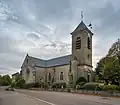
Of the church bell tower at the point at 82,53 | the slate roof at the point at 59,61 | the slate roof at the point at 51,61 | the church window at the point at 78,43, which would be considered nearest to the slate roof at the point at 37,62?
the slate roof at the point at 51,61

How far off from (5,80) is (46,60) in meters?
35.2

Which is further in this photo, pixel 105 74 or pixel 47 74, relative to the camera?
pixel 47 74

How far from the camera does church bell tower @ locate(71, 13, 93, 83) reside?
54188mm

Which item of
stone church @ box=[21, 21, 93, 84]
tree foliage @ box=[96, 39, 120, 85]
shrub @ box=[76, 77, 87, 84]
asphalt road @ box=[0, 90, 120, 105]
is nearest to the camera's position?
asphalt road @ box=[0, 90, 120, 105]

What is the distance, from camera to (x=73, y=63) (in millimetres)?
55188

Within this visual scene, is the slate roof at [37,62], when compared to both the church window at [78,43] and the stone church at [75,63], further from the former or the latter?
the church window at [78,43]

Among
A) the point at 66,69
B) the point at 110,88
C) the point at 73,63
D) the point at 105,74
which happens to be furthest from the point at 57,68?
the point at 110,88

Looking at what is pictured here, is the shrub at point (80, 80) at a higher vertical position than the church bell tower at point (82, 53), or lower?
lower

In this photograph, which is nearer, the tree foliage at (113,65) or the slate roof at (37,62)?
the tree foliage at (113,65)

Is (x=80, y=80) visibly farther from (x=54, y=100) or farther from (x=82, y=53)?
(x=54, y=100)

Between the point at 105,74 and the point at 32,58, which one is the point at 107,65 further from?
the point at 32,58

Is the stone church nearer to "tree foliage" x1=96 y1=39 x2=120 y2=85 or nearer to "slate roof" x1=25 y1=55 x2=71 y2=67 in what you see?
"slate roof" x1=25 y1=55 x2=71 y2=67

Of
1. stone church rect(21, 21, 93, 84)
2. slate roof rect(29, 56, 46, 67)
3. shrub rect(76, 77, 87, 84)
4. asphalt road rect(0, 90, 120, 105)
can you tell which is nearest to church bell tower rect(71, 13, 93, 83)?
stone church rect(21, 21, 93, 84)

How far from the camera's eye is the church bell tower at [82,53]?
54.2 m
